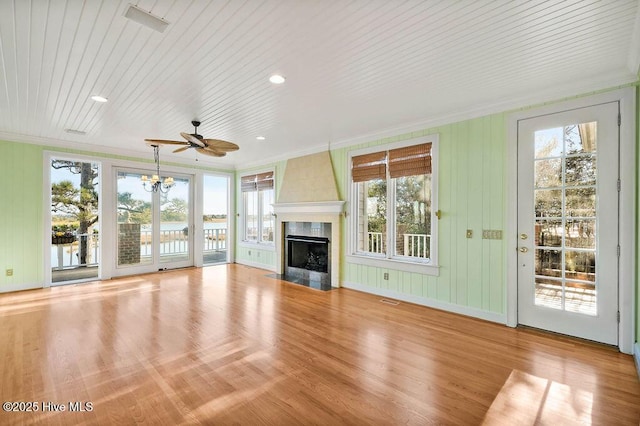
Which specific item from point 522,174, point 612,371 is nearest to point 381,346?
point 612,371

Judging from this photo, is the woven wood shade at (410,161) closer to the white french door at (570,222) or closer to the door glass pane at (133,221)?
the white french door at (570,222)

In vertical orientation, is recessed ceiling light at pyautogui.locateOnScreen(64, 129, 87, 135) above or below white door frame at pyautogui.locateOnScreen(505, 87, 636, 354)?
above

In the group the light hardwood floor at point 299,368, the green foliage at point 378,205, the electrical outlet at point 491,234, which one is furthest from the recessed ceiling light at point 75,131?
the electrical outlet at point 491,234

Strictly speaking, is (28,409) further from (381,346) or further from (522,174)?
(522,174)

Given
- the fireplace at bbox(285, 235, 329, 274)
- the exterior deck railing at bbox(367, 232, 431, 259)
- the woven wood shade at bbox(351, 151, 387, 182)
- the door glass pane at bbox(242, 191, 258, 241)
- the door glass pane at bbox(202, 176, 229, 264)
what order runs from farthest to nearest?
the door glass pane at bbox(202, 176, 229, 264)
the door glass pane at bbox(242, 191, 258, 241)
the fireplace at bbox(285, 235, 329, 274)
the woven wood shade at bbox(351, 151, 387, 182)
the exterior deck railing at bbox(367, 232, 431, 259)

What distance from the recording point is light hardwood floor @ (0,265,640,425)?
6.57 feet

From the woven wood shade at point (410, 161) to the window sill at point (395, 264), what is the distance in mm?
1392

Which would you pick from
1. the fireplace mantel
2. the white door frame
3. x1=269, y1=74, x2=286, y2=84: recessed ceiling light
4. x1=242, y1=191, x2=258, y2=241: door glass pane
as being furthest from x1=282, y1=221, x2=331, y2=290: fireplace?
the white door frame

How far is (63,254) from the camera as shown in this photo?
7129mm

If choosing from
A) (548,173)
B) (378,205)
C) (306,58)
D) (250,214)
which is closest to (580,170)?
(548,173)

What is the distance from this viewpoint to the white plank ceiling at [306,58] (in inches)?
80.1

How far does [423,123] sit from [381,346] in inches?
125

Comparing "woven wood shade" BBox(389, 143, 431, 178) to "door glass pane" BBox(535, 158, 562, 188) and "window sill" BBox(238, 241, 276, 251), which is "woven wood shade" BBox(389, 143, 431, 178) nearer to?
"door glass pane" BBox(535, 158, 562, 188)

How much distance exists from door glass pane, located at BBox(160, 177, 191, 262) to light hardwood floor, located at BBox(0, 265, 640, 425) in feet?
9.52
